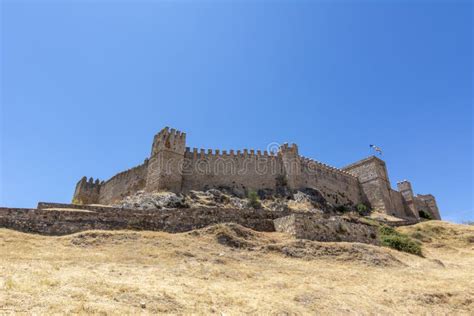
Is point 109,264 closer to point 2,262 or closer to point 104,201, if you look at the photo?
point 2,262

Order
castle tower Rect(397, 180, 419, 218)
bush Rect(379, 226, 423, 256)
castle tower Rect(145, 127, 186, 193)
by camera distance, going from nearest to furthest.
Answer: bush Rect(379, 226, 423, 256) → castle tower Rect(145, 127, 186, 193) → castle tower Rect(397, 180, 419, 218)

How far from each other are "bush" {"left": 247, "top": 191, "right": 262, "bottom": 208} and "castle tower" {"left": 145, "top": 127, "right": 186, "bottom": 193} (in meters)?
7.40

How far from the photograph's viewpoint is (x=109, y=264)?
1095cm

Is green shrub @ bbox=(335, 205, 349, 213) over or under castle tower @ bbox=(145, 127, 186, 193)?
under

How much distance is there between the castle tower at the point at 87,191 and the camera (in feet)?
144

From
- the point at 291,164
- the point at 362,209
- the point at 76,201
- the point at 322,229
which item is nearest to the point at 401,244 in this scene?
the point at 322,229

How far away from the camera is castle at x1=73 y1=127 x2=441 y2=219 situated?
116 ft

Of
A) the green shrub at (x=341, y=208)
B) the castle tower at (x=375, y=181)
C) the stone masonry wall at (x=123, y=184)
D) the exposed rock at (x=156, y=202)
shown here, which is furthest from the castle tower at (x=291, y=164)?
the stone masonry wall at (x=123, y=184)

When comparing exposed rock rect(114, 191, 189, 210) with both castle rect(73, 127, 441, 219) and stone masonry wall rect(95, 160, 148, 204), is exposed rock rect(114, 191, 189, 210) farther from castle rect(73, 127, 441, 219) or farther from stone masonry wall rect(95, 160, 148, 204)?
stone masonry wall rect(95, 160, 148, 204)

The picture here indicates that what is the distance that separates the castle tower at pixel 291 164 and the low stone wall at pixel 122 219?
1961cm

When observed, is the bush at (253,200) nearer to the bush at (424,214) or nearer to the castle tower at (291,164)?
the castle tower at (291,164)

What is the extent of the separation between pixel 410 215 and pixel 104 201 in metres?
45.1

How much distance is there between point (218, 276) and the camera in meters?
11.0

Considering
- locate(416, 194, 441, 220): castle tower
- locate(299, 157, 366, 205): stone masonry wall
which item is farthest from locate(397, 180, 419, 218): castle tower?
locate(299, 157, 366, 205): stone masonry wall
